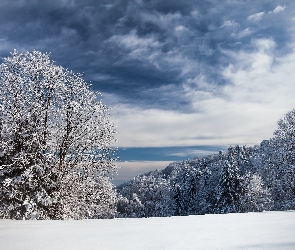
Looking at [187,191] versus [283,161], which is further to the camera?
[187,191]

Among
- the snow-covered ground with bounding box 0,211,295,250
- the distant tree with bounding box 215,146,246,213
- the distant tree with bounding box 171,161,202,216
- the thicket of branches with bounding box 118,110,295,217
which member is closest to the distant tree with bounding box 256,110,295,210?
the thicket of branches with bounding box 118,110,295,217

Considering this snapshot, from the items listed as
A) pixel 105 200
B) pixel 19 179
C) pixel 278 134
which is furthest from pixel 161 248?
pixel 278 134

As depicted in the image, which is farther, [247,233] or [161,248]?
[247,233]

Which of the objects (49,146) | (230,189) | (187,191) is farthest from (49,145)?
(187,191)

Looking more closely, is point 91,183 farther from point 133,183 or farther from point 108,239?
point 133,183

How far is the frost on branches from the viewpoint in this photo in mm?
11867

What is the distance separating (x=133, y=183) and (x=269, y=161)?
265 ft

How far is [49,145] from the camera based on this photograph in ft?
41.6

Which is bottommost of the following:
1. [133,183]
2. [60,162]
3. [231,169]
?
[133,183]

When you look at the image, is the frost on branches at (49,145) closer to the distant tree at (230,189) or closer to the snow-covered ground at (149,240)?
the snow-covered ground at (149,240)

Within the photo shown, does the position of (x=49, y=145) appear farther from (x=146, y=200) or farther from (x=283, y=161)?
(x=146, y=200)

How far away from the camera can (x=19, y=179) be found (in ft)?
38.1

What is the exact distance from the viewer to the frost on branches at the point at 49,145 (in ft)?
38.9

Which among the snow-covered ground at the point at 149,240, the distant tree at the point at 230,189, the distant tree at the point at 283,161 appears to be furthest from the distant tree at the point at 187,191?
the snow-covered ground at the point at 149,240
